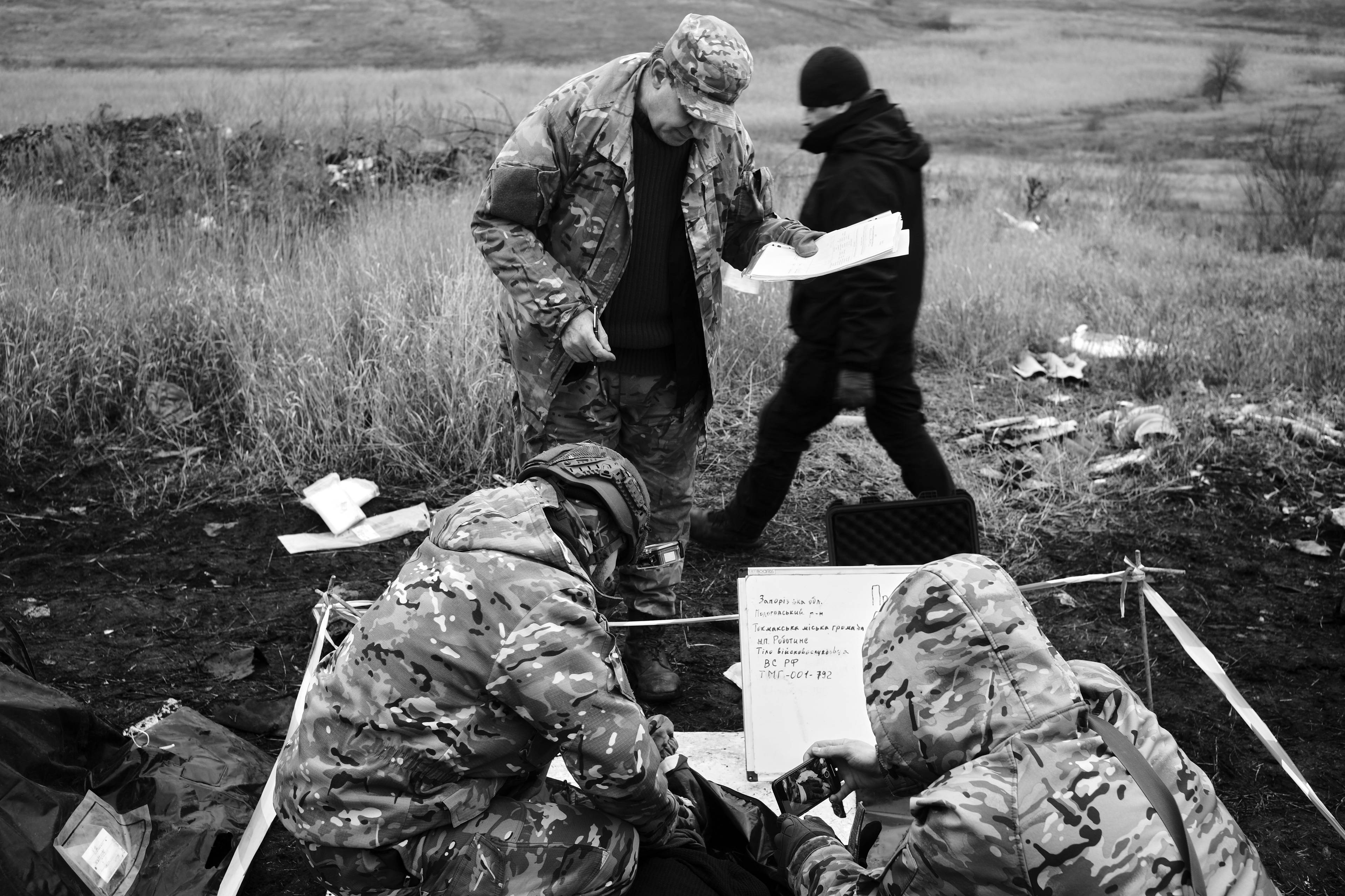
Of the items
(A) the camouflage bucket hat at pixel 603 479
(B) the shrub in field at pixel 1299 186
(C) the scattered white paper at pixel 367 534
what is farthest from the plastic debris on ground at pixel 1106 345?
(A) the camouflage bucket hat at pixel 603 479

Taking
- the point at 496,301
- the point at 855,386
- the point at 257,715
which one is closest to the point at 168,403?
the point at 496,301

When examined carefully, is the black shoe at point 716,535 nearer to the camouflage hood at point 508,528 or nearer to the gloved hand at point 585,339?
the gloved hand at point 585,339

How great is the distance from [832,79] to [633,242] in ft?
3.57

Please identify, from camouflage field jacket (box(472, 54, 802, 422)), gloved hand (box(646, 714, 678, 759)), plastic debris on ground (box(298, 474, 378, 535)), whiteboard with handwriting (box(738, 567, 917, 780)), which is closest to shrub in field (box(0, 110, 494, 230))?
plastic debris on ground (box(298, 474, 378, 535))

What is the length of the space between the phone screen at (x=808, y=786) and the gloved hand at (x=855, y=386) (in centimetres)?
152

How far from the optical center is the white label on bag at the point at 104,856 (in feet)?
7.47

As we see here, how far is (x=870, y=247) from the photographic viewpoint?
9.90 ft

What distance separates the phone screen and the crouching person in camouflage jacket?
353 millimetres

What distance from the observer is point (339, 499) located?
4660mm

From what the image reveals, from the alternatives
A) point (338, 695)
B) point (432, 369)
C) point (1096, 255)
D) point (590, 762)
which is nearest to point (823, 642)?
point (590, 762)

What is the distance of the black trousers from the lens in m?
3.83

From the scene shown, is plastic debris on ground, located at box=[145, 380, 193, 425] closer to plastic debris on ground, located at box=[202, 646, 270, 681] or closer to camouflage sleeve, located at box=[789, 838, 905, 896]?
plastic debris on ground, located at box=[202, 646, 270, 681]

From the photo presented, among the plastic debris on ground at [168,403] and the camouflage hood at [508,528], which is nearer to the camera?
the camouflage hood at [508,528]

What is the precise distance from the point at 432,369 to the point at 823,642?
9.00 ft
